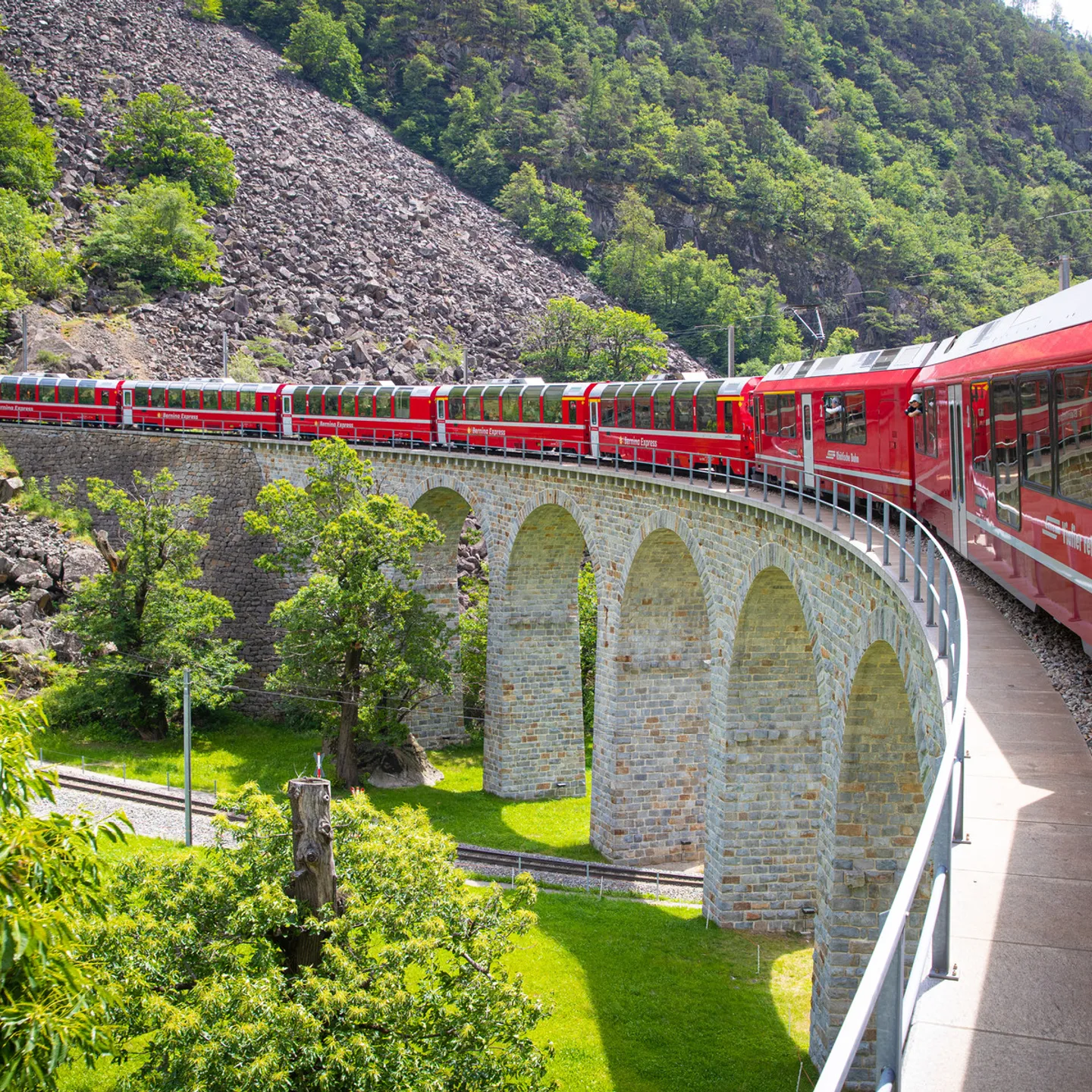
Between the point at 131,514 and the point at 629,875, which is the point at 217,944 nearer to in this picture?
the point at 629,875

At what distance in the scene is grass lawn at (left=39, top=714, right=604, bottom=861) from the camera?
3036 cm

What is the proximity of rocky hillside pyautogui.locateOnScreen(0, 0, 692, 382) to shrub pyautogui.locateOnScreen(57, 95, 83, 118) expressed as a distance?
36cm

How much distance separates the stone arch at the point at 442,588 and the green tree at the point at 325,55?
78467mm

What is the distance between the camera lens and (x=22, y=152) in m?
70.1

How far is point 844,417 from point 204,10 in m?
101

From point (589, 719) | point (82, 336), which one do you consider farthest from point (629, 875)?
point (82, 336)

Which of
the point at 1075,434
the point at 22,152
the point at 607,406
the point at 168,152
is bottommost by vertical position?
the point at 1075,434

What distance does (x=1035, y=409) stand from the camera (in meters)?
11.9

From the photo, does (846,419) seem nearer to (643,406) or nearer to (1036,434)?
(643,406)

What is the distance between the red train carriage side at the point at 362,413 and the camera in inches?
1566

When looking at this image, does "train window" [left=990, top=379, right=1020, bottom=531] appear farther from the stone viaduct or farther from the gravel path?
the stone viaduct

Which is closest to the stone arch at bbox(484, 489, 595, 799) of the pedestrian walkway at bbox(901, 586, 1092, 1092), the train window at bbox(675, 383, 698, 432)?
the train window at bbox(675, 383, 698, 432)

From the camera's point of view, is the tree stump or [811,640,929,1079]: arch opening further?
[811,640,929,1079]: arch opening

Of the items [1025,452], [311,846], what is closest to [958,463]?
[1025,452]
